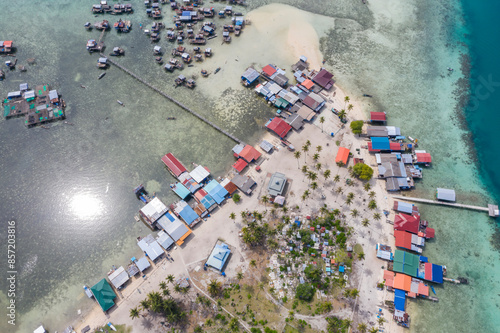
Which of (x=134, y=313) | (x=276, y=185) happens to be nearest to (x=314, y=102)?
(x=276, y=185)

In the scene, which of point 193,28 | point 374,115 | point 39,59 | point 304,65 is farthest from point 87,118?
point 374,115

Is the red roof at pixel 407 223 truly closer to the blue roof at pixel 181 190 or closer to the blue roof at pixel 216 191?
the blue roof at pixel 216 191

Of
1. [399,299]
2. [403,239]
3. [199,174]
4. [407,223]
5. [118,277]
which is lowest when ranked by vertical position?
[118,277]

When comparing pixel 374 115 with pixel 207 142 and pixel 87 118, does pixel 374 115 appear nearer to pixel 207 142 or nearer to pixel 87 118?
pixel 207 142

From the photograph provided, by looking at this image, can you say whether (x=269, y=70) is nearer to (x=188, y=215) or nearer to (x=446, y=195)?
(x=188, y=215)

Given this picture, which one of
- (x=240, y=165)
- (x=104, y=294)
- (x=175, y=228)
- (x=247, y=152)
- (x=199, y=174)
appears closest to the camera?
(x=104, y=294)

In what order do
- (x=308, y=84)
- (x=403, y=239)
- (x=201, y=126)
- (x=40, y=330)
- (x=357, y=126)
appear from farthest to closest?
(x=308, y=84)
(x=201, y=126)
(x=357, y=126)
(x=403, y=239)
(x=40, y=330)
